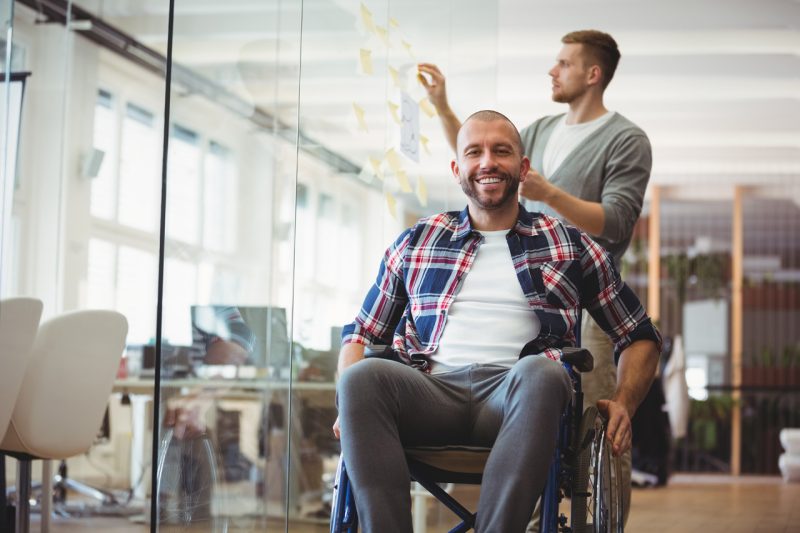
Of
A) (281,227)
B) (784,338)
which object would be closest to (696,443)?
(784,338)

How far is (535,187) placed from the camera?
245 centimetres

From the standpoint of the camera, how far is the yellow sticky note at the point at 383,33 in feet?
11.6

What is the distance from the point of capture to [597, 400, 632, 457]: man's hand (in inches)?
79.5

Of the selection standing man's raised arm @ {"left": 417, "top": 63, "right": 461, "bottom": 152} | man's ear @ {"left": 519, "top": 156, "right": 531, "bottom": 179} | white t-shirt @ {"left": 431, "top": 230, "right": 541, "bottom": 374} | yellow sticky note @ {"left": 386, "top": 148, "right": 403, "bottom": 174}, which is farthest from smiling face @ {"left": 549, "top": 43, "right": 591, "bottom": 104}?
white t-shirt @ {"left": 431, "top": 230, "right": 541, "bottom": 374}

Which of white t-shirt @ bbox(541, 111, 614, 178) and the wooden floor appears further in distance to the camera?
the wooden floor

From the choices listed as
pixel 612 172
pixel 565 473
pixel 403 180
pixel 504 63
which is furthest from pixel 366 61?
pixel 504 63

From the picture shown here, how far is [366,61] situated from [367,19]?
0.13 metres

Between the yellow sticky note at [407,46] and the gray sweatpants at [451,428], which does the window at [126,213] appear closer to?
the yellow sticky note at [407,46]

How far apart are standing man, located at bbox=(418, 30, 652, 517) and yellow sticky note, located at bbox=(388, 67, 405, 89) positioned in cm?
71

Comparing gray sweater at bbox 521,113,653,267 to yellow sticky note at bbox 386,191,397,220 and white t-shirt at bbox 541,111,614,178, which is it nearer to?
white t-shirt at bbox 541,111,614,178

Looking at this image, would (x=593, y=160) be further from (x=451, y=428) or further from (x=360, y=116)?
(x=451, y=428)

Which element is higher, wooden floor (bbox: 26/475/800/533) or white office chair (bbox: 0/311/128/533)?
white office chair (bbox: 0/311/128/533)

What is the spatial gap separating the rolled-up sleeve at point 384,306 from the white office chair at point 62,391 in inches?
40.0

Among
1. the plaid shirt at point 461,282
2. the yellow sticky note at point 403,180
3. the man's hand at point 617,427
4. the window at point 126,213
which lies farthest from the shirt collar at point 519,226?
the window at point 126,213
